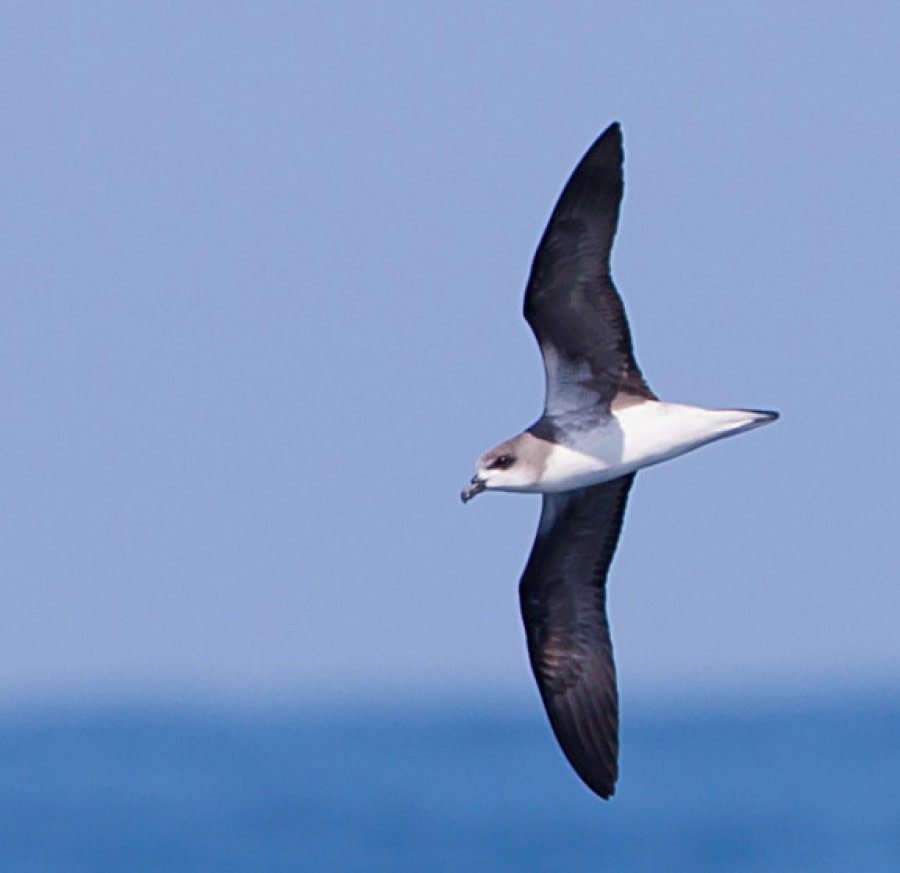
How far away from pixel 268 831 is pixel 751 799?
14430 mm

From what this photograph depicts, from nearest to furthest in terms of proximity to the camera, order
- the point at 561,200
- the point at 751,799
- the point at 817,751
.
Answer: the point at 561,200 < the point at 751,799 < the point at 817,751

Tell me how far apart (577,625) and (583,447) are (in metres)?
2.28

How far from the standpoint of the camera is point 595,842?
185 ft

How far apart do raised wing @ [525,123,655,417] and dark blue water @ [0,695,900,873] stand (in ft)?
108

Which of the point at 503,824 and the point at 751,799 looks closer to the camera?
the point at 503,824

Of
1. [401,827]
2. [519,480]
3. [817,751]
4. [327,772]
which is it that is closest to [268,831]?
[401,827]

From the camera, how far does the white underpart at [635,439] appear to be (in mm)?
18031

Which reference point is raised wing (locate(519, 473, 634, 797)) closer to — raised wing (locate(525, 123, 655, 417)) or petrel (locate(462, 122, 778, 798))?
petrel (locate(462, 122, 778, 798))

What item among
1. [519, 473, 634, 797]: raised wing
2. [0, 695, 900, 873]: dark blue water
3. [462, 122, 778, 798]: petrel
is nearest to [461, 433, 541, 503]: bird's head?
[462, 122, 778, 798]: petrel

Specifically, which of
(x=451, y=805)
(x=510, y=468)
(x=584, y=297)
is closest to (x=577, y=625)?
(x=510, y=468)

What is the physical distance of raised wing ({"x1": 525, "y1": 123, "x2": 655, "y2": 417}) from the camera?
59.8 feet

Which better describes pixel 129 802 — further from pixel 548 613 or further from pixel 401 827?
pixel 548 613

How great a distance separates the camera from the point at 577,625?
808 inches

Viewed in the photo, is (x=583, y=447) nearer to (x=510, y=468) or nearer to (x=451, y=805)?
(x=510, y=468)
